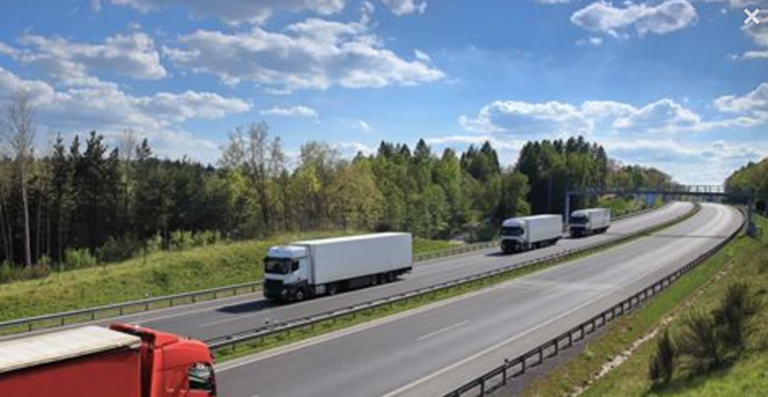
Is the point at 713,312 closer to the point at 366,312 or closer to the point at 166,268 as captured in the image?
the point at 366,312

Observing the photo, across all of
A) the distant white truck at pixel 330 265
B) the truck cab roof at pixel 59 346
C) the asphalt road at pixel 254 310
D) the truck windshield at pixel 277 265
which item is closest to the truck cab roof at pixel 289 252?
the distant white truck at pixel 330 265

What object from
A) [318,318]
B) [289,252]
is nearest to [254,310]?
[289,252]

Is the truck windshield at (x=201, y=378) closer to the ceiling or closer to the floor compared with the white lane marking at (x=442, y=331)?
closer to the ceiling

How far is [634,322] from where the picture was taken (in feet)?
96.3

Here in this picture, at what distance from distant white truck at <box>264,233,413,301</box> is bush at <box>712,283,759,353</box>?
2206 centimetres

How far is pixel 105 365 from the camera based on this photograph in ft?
34.9

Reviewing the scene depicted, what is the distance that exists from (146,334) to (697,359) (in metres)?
15.8

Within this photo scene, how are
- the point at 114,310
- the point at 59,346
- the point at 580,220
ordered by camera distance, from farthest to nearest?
the point at 580,220 < the point at 114,310 < the point at 59,346

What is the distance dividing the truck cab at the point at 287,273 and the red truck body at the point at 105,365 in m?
23.7

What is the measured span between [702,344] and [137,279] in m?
32.0

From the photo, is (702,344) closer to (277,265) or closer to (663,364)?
(663,364)

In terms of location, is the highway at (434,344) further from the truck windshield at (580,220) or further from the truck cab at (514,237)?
the truck windshield at (580,220)

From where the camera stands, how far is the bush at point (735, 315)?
68.1ft

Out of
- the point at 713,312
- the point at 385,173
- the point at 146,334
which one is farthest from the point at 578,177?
the point at 146,334
